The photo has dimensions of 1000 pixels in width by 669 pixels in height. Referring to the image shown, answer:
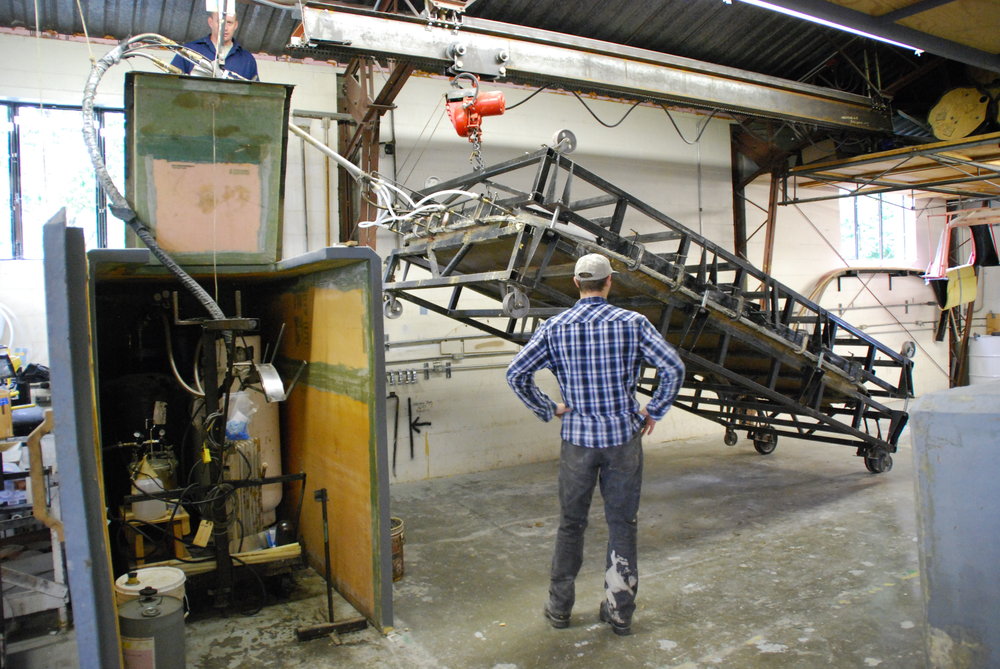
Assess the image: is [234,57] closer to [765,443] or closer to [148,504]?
[148,504]

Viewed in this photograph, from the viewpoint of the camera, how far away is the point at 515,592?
449 cm

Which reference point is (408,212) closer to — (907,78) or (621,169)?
(621,169)

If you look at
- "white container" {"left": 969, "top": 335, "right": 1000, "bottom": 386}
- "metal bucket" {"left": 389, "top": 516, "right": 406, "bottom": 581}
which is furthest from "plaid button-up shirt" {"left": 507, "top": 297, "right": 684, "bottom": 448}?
"white container" {"left": 969, "top": 335, "right": 1000, "bottom": 386}

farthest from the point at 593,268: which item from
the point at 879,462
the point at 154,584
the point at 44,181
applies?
the point at 44,181

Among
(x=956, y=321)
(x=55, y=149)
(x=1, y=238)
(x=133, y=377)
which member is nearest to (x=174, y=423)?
(x=133, y=377)

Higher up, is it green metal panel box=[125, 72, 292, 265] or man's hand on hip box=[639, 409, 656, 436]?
green metal panel box=[125, 72, 292, 265]

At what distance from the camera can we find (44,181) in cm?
617

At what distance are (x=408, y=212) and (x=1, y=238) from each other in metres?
3.78

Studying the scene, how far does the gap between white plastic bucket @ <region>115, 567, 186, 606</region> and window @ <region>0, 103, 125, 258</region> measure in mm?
3710

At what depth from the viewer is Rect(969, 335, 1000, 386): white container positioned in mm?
12867

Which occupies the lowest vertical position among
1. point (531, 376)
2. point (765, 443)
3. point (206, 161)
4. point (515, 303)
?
point (765, 443)

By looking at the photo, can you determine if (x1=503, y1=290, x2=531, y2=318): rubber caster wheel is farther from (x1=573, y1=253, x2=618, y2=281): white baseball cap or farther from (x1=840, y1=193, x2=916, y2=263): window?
(x1=840, y1=193, x2=916, y2=263): window

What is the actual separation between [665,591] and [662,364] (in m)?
1.74

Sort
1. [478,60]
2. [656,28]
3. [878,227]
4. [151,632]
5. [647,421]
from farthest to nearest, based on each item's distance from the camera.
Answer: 1. [878,227]
2. [656,28]
3. [478,60]
4. [647,421]
5. [151,632]
